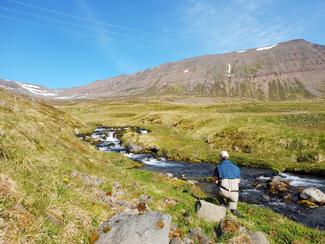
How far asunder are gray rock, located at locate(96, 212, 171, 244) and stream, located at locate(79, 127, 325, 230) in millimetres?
16049

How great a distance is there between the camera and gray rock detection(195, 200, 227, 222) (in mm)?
15312

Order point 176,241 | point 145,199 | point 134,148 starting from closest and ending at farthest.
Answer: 1. point 176,241
2. point 145,199
3. point 134,148

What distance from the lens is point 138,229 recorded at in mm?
10594

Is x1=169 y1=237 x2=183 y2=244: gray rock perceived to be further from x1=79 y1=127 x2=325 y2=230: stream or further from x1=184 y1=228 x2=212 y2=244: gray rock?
x1=79 y1=127 x2=325 y2=230: stream

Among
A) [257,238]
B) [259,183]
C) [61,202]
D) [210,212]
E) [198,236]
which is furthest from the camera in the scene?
[259,183]

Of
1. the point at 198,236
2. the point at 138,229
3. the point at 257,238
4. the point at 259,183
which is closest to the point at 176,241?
the point at 198,236

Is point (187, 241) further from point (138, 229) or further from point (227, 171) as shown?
point (227, 171)

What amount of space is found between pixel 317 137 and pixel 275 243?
1562 inches

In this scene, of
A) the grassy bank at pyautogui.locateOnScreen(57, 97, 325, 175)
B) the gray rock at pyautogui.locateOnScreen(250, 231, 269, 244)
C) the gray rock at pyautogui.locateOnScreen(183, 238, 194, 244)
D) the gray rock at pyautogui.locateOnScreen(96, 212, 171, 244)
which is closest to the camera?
the gray rock at pyautogui.locateOnScreen(96, 212, 171, 244)

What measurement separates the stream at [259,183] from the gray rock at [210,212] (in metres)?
10.9

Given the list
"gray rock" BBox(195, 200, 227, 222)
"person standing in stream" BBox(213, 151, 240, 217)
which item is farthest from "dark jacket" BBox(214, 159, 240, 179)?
"gray rock" BBox(195, 200, 227, 222)

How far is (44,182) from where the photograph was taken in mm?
12047

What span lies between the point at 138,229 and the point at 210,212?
5837 mm

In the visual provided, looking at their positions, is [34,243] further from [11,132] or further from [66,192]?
[11,132]
